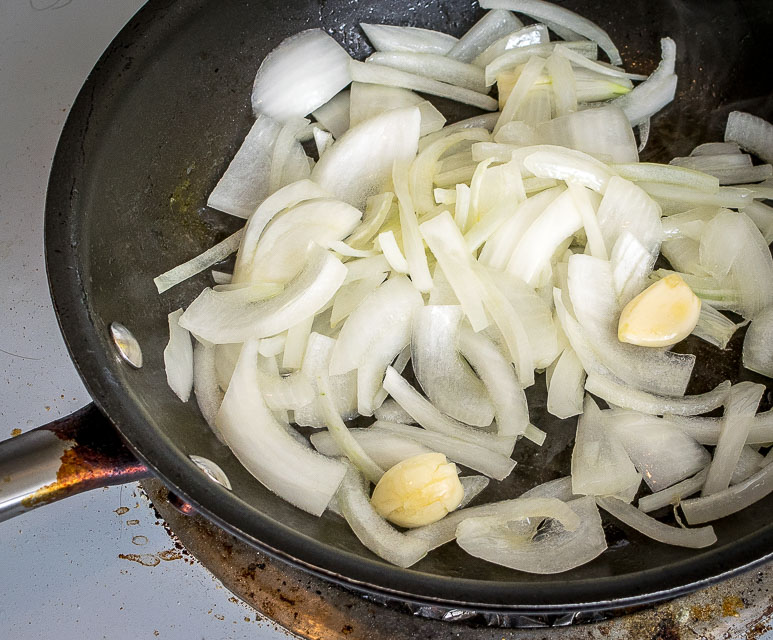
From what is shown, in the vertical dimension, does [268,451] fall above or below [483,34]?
below

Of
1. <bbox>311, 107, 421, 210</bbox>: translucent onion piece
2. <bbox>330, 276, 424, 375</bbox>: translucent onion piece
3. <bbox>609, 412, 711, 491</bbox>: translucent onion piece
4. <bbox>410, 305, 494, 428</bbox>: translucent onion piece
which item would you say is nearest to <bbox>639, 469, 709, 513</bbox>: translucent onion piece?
<bbox>609, 412, 711, 491</bbox>: translucent onion piece

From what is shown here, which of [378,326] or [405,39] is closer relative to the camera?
[378,326]

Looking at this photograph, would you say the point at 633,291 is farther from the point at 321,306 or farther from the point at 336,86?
the point at 336,86

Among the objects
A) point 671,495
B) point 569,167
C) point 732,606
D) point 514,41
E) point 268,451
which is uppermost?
point 514,41

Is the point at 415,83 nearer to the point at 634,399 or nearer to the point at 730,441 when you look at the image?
the point at 634,399

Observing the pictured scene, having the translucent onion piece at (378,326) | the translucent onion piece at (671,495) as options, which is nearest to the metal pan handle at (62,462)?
the translucent onion piece at (378,326)

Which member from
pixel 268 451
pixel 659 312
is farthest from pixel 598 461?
pixel 268 451

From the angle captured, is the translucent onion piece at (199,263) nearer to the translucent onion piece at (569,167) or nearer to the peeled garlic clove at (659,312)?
the translucent onion piece at (569,167)
